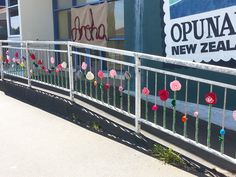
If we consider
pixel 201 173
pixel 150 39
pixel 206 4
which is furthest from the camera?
pixel 150 39

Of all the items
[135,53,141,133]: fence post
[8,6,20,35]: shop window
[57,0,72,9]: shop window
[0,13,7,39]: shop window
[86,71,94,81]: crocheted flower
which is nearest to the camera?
[135,53,141,133]: fence post

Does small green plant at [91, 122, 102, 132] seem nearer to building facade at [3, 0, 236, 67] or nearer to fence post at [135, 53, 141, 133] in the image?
fence post at [135, 53, 141, 133]

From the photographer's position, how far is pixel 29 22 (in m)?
12.4

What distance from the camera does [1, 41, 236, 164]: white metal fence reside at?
4523mm

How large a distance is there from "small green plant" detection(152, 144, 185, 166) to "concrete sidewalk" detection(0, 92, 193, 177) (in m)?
0.10

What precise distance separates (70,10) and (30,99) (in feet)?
14.2

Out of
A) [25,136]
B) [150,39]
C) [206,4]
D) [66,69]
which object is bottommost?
[25,136]

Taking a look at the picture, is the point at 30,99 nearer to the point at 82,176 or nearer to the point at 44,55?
the point at 44,55

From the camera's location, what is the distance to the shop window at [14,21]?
43.2ft

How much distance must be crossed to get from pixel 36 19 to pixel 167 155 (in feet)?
29.5

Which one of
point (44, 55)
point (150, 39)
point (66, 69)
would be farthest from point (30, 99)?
point (150, 39)

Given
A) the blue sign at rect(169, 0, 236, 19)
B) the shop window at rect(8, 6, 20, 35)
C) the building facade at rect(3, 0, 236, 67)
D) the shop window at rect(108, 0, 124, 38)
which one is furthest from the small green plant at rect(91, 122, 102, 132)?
the shop window at rect(8, 6, 20, 35)

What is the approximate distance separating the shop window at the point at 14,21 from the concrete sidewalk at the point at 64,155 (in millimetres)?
6885

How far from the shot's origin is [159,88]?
23.0ft
